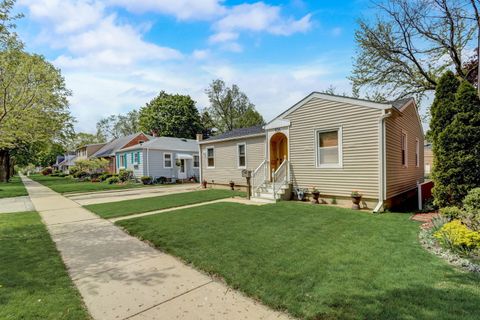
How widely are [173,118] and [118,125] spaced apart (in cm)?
3002

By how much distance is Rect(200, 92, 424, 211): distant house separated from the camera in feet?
26.5

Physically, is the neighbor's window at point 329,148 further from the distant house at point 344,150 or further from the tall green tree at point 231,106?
the tall green tree at point 231,106

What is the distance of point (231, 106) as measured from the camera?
3966 cm

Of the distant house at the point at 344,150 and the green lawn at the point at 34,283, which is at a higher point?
the distant house at the point at 344,150

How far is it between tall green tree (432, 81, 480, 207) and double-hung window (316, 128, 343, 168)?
2914 mm

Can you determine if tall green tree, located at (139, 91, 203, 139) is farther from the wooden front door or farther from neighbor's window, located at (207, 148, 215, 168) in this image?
the wooden front door

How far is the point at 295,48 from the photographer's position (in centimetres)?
1139

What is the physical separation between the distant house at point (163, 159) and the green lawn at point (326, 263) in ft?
50.6

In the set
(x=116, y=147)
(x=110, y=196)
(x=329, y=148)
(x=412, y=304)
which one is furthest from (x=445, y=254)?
(x=116, y=147)

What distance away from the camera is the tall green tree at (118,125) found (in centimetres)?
5847

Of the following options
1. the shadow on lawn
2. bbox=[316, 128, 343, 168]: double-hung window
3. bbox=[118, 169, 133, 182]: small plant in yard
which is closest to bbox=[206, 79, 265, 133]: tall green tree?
bbox=[118, 169, 133, 182]: small plant in yard

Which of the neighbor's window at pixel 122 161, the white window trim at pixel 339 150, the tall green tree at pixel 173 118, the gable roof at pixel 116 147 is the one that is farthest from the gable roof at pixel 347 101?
the tall green tree at pixel 173 118

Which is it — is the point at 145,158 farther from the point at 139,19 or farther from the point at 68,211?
the point at 139,19

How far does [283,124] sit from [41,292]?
30.6ft
